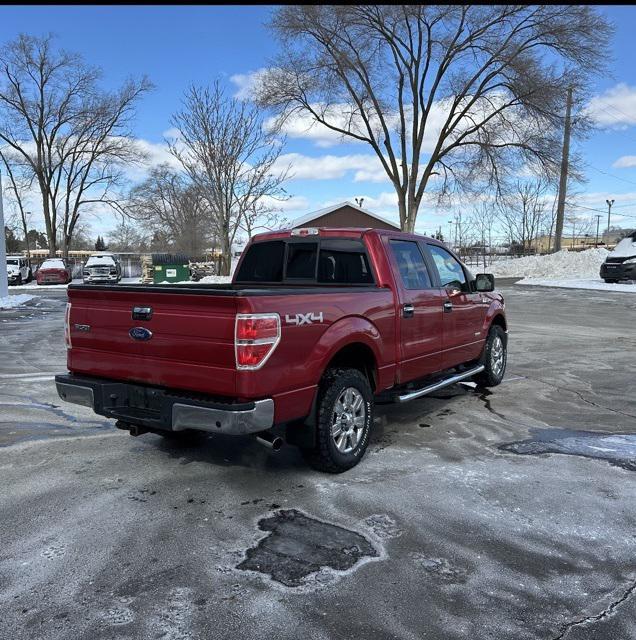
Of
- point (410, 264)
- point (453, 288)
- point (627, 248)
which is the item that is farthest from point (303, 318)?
point (627, 248)

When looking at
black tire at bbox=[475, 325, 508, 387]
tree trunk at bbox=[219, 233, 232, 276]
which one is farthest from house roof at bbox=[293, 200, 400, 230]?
black tire at bbox=[475, 325, 508, 387]

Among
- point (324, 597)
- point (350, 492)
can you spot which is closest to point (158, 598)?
point (324, 597)

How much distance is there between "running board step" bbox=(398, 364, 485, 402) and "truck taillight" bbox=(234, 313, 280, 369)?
1923mm

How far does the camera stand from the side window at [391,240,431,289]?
17.8 feet

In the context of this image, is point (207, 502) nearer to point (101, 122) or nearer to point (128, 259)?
point (101, 122)

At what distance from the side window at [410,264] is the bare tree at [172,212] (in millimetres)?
44961

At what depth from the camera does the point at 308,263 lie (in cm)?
561

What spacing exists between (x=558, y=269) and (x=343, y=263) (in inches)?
1404

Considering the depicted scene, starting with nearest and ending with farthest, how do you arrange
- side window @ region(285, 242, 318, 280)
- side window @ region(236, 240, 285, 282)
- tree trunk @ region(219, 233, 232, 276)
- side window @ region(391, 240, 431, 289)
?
side window @ region(391, 240, 431, 289) < side window @ region(285, 242, 318, 280) < side window @ region(236, 240, 285, 282) < tree trunk @ region(219, 233, 232, 276)

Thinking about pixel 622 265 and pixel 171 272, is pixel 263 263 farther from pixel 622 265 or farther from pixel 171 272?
pixel 622 265

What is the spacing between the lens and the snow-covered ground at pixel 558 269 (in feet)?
106

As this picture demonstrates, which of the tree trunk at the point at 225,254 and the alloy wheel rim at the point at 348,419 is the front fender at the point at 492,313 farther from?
the tree trunk at the point at 225,254

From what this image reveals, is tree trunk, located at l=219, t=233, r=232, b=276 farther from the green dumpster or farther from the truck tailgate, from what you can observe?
the truck tailgate

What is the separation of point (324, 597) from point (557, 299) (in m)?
22.0
